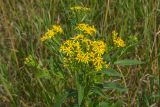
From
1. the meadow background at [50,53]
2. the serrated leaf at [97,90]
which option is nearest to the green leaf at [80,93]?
the serrated leaf at [97,90]

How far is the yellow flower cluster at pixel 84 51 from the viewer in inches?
61.1

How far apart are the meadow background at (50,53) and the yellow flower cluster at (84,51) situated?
47 cm

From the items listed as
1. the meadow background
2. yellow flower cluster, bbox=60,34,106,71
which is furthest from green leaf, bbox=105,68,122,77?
the meadow background

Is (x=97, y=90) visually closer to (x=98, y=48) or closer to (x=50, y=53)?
(x=98, y=48)

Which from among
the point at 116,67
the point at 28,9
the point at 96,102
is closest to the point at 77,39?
the point at 96,102

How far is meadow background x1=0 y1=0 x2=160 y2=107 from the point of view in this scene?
7.07ft

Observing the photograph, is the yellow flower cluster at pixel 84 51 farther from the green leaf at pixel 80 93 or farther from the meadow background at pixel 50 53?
the meadow background at pixel 50 53

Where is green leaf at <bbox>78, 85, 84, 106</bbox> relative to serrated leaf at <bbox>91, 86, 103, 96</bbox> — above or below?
above

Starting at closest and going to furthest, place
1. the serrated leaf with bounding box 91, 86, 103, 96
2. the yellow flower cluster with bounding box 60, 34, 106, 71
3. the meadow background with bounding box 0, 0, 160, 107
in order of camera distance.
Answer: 1. the yellow flower cluster with bounding box 60, 34, 106, 71
2. the serrated leaf with bounding box 91, 86, 103, 96
3. the meadow background with bounding box 0, 0, 160, 107

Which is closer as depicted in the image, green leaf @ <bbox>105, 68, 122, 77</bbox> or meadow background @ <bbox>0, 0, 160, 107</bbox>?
green leaf @ <bbox>105, 68, 122, 77</bbox>

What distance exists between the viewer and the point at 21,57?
8.05 feet

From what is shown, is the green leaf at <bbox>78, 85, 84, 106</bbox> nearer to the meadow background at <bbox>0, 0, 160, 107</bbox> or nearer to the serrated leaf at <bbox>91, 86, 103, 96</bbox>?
the serrated leaf at <bbox>91, 86, 103, 96</bbox>

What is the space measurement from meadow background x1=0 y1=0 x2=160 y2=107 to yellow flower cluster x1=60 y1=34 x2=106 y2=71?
470 mm

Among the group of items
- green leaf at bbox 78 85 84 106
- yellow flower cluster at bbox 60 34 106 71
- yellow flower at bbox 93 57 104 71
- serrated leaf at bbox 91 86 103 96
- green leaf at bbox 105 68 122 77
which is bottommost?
serrated leaf at bbox 91 86 103 96
